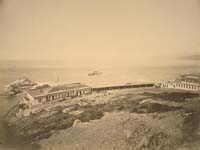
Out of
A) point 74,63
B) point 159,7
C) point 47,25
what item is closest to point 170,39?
point 159,7

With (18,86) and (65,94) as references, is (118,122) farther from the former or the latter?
(18,86)

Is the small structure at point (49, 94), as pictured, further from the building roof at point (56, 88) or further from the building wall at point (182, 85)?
the building wall at point (182, 85)

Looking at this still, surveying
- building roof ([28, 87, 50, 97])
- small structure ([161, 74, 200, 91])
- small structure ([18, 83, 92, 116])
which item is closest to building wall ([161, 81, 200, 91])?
small structure ([161, 74, 200, 91])

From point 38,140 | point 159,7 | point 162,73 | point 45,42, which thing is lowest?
point 38,140

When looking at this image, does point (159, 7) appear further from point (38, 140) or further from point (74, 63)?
point (38, 140)

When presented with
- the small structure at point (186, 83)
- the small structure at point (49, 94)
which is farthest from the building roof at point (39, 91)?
the small structure at point (186, 83)

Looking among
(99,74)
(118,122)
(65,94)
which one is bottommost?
(118,122)

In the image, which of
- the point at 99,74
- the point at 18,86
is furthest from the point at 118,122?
the point at 18,86
